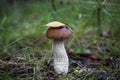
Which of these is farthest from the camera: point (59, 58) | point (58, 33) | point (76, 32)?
point (76, 32)

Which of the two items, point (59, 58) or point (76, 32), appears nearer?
point (59, 58)

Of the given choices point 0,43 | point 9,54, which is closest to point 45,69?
point 9,54

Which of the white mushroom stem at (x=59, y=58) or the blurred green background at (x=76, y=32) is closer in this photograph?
the white mushroom stem at (x=59, y=58)

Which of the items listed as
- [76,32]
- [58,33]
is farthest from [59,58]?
[76,32]

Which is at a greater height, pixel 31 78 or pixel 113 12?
pixel 113 12

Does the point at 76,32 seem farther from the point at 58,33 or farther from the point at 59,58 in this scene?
the point at 58,33

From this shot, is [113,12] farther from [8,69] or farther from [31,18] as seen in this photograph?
[31,18]

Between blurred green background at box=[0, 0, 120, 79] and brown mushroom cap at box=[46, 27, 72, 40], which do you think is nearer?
brown mushroom cap at box=[46, 27, 72, 40]

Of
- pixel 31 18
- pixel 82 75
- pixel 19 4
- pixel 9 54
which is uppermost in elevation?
pixel 19 4
